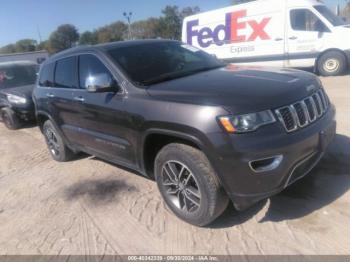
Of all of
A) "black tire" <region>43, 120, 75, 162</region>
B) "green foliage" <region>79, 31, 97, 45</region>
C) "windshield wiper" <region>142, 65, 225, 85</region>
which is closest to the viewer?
"windshield wiper" <region>142, 65, 225, 85</region>

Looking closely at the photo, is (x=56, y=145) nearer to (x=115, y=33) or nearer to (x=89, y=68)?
(x=89, y=68)

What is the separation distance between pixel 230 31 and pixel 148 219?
32.6ft

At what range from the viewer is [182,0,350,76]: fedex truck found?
1070 cm

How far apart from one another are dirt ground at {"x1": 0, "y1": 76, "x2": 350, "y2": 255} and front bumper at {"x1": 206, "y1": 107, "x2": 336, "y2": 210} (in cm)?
49

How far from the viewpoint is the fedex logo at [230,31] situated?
11.6 metres

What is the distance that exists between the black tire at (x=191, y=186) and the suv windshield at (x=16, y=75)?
780 cm

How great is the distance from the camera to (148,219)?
3.69 meters

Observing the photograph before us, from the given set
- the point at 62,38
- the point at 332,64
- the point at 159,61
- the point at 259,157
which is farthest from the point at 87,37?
the point at 259,157

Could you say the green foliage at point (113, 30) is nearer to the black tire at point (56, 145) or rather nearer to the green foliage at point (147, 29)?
the green foliage at point (147, 29)

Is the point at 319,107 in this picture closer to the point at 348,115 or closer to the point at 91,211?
the point at 91,211

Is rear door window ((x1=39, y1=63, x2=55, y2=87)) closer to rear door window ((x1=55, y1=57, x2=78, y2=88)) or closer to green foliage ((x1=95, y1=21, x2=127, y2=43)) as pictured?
rear door window ((x1=55, y1=57, x2=78, y2=88))

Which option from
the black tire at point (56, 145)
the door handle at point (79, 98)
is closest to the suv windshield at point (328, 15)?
the black tire at point (56, 145)

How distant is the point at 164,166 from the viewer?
11.3ft

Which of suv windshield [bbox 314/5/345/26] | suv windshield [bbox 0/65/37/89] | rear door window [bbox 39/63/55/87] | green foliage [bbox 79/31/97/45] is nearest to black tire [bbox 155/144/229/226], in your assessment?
rear door window [bbox 39/63/55/87]
